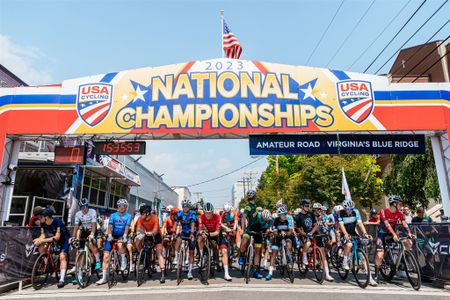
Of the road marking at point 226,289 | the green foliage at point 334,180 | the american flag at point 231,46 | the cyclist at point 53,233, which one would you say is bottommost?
the road marking at point 226,289

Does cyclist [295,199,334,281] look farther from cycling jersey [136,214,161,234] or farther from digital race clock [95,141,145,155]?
digital race clock [95,141,145,155]

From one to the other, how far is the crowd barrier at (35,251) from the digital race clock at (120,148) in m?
3.31

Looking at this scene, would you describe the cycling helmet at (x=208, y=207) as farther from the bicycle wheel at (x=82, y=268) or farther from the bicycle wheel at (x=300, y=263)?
the bicycle wheel at (x=82, y=268)

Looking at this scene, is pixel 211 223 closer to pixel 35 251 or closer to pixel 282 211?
pixel 282 211

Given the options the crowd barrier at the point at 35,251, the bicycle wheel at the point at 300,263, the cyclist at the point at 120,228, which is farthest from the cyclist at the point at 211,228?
the crowd barrier at the point at 35,251

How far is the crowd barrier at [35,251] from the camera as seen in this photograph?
7.49 m

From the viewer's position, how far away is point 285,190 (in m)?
40.2

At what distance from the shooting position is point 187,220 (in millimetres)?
8516

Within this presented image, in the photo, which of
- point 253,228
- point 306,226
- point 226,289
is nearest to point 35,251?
point 226,289

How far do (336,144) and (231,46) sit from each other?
5802mm

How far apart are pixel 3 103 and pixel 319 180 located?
23344 millimetres

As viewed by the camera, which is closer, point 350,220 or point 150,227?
point 350,220

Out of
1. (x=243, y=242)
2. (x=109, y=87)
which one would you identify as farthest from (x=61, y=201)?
(x=243, y=242)

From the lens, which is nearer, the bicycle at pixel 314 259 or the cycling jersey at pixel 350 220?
the bicycle at pixel 314 259
